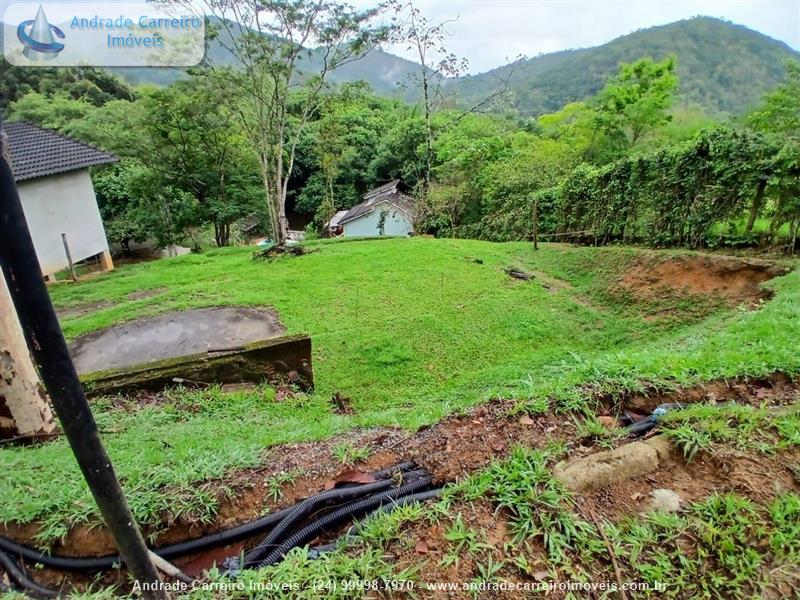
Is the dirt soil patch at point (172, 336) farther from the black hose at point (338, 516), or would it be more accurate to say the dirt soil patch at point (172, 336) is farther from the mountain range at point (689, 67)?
the mountain range at point (689, 67)

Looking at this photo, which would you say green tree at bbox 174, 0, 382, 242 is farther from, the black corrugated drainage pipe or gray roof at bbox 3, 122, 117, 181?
the black corrugated drainage pipe

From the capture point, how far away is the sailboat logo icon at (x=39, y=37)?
717 centimetres

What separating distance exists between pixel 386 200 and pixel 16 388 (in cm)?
2165

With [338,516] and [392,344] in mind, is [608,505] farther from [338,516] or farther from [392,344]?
[392,344]

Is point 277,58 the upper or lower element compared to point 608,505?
upper

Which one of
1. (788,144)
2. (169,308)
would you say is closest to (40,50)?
(169,308)

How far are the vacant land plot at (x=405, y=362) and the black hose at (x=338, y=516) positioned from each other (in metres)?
0.18

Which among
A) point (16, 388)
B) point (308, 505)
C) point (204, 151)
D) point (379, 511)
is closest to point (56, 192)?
point (204, 151)

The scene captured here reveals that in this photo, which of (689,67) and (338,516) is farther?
(689,67)

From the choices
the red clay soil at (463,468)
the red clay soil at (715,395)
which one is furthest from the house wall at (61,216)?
the red clay soil at (715,395)

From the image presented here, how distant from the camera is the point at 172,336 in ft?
21.7

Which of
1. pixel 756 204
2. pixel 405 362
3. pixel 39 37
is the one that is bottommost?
pixel 405 362

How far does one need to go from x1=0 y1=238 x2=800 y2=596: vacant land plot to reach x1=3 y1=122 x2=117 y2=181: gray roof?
312cm

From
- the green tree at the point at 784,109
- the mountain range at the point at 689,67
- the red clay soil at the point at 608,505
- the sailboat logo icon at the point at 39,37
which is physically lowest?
the red clay soil at the point at 608,505
